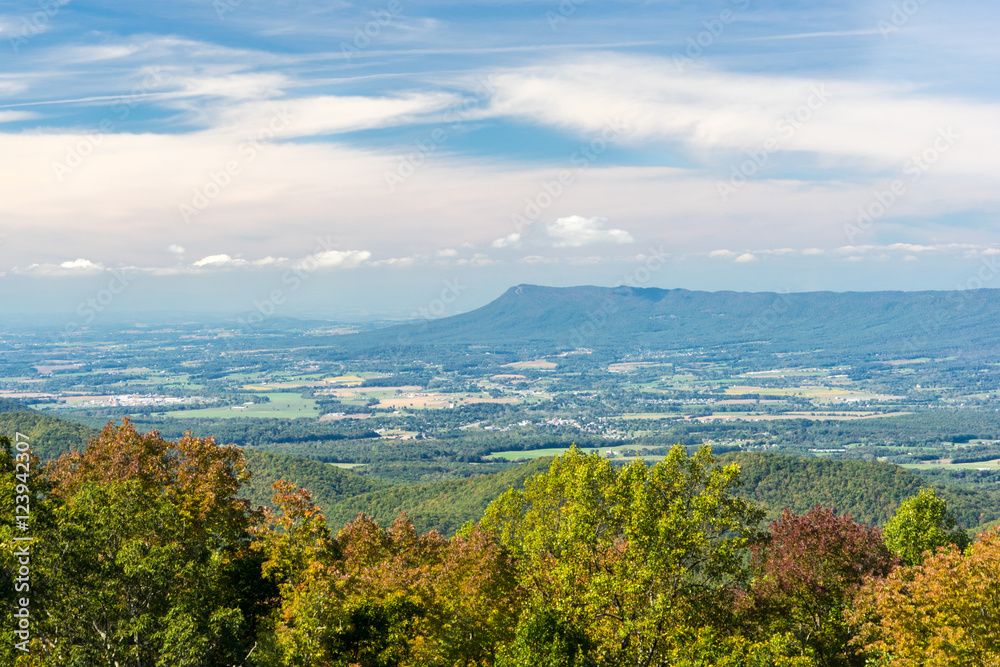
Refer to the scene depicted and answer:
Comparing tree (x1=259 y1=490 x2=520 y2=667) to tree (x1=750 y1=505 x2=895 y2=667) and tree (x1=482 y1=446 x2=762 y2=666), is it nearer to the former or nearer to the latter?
tree (x1=482 y1=446 x2=762 y2=666)

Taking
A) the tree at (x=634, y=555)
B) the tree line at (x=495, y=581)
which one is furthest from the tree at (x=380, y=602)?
the tree at (x=634, y=555)

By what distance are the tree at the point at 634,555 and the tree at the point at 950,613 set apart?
16.2ft

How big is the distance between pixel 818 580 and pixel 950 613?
9058mm

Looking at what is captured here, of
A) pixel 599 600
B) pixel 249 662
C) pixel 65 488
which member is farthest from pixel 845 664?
pixel 65 488

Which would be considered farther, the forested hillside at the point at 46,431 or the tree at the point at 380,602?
the forested hillside at the point at 46,431

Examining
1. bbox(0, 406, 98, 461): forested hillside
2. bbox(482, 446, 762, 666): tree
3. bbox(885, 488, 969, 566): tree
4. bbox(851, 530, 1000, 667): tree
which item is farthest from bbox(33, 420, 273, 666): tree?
bbox(0, 406, 98, 461): forested hillside

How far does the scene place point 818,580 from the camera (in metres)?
31.0

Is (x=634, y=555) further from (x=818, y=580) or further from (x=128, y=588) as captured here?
(x=128, y=588)

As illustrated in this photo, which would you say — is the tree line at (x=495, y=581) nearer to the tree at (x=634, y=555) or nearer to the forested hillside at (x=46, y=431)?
the tree at (x=634, y=555)

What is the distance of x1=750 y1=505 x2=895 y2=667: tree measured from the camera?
3092 cm

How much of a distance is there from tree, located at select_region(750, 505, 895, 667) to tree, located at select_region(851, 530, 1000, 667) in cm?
739

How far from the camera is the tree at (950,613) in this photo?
69.4ft

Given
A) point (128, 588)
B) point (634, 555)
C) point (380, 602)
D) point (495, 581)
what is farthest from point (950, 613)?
point (128, 588)

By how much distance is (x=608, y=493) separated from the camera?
84.6 feet
